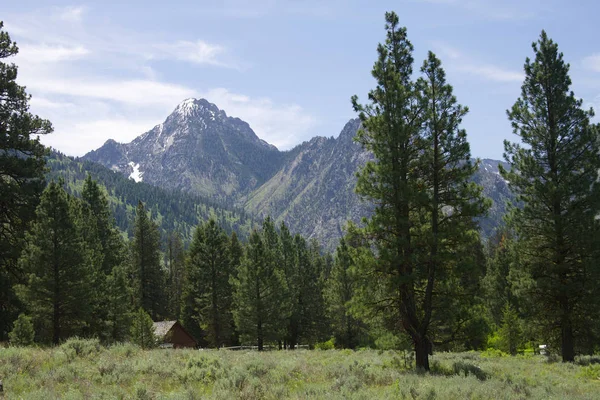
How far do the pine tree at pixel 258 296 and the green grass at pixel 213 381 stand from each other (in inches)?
950

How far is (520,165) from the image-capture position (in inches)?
886

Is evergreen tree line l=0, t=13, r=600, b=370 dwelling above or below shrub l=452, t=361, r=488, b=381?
above

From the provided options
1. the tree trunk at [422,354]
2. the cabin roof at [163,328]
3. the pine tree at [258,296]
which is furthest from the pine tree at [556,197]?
the cabin roof at [163,328]

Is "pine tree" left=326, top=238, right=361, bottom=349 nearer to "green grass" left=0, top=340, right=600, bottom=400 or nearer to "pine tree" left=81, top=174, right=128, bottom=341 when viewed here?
"pine tree" left=81, top=174, right=128, bottom=341

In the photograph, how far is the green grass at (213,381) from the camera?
946 centimetres

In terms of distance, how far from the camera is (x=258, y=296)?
3978 centimetres

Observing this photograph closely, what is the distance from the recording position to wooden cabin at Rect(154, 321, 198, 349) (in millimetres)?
42844

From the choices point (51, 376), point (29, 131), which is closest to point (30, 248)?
point (29, 131)

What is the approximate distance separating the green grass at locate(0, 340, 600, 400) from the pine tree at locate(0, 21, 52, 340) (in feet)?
39.9

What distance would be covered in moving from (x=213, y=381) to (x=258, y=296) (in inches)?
1123

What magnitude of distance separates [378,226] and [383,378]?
6.10 meters

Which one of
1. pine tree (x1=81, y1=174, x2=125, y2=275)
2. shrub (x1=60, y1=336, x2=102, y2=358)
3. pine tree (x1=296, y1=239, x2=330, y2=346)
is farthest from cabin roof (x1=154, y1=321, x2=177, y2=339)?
shrub (x1=60, y1=336, x2=102, y2=358)

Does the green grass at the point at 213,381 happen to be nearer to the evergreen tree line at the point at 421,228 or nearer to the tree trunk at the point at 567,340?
the evergreen tree line at the point at 421,228

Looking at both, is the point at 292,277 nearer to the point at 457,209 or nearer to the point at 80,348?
the point at 457,209
